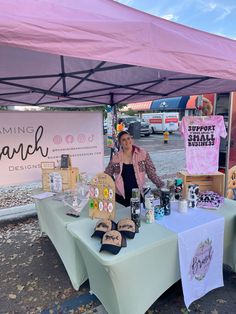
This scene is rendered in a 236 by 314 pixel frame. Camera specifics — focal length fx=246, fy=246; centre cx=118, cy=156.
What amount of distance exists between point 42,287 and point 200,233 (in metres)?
1.52

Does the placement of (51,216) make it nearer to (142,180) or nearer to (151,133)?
(142,180)

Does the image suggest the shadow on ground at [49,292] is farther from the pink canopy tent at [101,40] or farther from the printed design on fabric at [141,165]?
the pink canopy tent at [101,40]

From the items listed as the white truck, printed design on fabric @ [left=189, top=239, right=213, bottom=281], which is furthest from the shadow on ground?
the white truck

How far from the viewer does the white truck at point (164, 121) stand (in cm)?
1852

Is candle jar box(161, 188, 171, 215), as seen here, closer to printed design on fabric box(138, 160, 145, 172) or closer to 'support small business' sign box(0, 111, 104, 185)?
printed design on fabric box(138, 160, 145, 172)

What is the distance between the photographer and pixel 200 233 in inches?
70.4

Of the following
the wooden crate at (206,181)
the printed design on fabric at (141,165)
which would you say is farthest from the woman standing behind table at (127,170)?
the wooden crate at (206,181)

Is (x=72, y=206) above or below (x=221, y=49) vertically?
below

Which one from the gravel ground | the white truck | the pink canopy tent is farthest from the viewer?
the white truck

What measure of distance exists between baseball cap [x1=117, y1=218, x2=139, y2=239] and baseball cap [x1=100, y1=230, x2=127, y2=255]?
5 cm

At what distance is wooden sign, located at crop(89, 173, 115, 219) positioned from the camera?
1863mm

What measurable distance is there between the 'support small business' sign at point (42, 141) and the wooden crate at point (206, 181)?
1916mm

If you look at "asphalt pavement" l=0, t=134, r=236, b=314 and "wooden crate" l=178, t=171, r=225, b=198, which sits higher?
"wooden crate" l=178, t=171, r=225, b=198

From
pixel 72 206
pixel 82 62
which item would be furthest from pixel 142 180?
pixel 82 62
